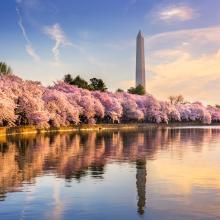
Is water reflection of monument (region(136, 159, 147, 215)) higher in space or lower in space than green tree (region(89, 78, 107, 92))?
lower

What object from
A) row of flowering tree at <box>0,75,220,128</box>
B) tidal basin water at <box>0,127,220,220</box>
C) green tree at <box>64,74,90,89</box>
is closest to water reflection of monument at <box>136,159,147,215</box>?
tidal basin water at <box>0,127,220,220</box>

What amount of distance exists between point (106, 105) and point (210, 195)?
120 m

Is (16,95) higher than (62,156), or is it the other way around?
(16,95)

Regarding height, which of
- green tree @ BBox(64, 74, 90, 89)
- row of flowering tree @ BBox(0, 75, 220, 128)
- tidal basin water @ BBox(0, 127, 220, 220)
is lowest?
tidal basin water @ BBox(0, 127, 220, 220)

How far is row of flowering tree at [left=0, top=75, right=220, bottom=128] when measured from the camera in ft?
287

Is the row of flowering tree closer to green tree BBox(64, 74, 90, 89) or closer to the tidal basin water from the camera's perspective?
green tree BBox(64, 74, 90, 89)

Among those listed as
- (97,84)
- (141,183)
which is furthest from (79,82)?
(141,183)

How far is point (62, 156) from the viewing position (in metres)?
40.0

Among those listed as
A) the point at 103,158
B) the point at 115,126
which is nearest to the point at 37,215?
the point at 103,158

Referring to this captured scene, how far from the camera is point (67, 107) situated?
349ft

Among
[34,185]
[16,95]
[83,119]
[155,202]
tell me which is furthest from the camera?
[83,119]

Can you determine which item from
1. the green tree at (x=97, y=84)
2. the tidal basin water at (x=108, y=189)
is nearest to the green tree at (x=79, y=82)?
the green tree at (x=97, y=84)

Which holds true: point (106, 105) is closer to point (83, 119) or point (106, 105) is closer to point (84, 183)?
point (83, 119)

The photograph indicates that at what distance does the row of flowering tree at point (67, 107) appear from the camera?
87500 millimetres
